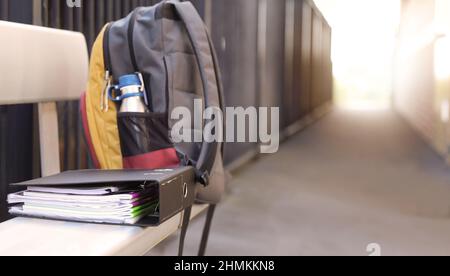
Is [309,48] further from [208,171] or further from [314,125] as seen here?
[208,171]

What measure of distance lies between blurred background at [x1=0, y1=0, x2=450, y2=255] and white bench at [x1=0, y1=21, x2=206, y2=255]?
0.10m

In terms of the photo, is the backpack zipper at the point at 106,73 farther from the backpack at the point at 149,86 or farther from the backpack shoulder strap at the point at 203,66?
the backpack shoulder strap at the point at 203,66

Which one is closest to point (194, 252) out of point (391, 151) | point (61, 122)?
point (61, 122)

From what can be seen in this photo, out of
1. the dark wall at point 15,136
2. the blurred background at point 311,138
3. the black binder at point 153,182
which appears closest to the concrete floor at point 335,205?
the blurred background at point 311,138

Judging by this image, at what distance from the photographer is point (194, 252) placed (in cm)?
192

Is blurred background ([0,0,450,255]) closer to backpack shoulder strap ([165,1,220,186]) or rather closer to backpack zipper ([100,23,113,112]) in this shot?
backpack zipper ([100,23,113,112])

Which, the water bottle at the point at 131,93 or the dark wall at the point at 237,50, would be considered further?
the dark wall at the point at 237,50

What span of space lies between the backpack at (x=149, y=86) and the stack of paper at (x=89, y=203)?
0.79 ft

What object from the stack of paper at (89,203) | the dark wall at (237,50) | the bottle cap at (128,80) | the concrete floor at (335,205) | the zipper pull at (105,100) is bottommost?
the concrete floor at (335,205)

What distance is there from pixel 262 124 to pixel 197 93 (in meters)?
2.92

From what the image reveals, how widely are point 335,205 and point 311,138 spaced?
2885mm

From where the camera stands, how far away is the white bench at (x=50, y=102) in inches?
29.0

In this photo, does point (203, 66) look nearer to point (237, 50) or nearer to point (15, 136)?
point (15, 136)

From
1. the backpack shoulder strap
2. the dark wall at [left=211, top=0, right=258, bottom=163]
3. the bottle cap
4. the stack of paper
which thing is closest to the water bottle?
the bottle cap
